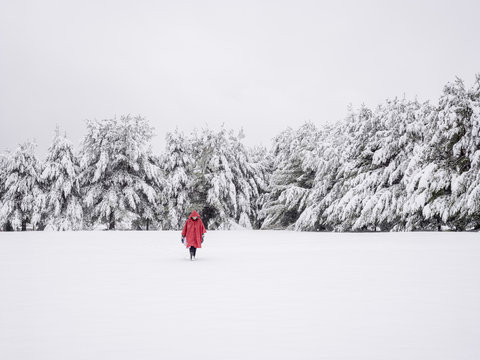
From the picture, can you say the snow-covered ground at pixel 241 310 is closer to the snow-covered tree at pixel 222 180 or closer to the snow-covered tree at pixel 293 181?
the snow-covered tree at pixel 222 180

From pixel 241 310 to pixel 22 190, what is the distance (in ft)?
124

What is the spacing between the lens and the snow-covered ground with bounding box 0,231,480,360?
5176 millimetres

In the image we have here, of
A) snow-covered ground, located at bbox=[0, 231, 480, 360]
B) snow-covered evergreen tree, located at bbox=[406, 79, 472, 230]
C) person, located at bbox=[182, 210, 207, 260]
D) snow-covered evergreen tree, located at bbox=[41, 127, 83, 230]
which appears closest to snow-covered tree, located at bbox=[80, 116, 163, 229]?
snow-covered evergreen tree, located at bbox=[41, 127, 83, 230]

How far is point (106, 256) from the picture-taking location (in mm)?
15570

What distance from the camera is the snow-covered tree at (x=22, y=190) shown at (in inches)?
1526

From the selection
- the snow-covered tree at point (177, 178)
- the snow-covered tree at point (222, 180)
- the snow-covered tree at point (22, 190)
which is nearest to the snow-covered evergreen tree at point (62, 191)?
the snow-covered tree at point (22, 190)

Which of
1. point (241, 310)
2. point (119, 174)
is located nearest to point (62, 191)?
point (119, 174)

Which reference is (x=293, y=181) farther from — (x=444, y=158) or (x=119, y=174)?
(x=444, y=158)

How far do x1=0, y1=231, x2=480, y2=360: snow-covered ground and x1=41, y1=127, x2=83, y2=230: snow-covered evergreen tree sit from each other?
87.1ft

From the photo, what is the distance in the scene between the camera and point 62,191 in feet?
129

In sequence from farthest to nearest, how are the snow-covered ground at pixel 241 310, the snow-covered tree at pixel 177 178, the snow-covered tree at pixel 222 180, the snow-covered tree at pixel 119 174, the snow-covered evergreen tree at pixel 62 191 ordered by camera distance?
the snow-covered tree at pixel 177 178 < the snow-covered tree at pixel 222 180 < the snow-covered evergreen tree at pixel 62 191 < the snow-covered tree at pixel 119 174 < the snow-covered ground at pixel 241 310

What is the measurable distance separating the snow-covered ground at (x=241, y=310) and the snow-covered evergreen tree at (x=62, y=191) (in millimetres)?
26553

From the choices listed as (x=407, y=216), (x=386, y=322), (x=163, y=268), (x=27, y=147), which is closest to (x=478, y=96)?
(x=407, y=216)

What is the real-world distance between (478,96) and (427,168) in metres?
5.17
